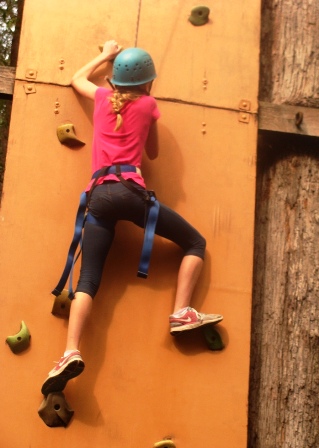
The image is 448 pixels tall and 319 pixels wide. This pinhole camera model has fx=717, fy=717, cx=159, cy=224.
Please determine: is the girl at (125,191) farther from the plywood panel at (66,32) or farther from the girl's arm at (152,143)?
the plywood panel at (66,32)

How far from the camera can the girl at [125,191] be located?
3826 mm

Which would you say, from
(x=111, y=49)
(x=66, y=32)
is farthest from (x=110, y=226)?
(x=66, y=32)

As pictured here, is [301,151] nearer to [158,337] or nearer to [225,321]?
[225,321]

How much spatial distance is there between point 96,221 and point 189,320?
0.73 meters

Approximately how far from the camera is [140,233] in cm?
411

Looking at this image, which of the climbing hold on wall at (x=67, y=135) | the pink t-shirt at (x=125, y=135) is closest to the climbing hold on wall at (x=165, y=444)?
the pink t-shirt at (x=125, y=135)

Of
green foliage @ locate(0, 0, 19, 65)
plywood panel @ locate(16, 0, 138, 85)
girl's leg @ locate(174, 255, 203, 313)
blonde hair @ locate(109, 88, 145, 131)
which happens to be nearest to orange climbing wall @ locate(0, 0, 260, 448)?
plywood panel @ locate(16, 0, 138, 85)

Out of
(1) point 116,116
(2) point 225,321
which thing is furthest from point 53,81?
(2) point 225,321

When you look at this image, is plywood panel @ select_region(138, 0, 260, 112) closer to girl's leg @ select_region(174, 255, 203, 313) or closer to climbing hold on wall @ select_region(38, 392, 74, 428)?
girl's leg @ select_region(174, 255, 203, 313)

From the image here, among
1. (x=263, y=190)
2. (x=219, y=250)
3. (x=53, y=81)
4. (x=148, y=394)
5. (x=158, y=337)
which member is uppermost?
(x=53, y=81)

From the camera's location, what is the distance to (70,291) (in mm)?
3785

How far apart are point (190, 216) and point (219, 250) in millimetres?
259

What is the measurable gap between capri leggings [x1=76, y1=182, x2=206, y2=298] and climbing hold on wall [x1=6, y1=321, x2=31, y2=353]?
1.23 feet

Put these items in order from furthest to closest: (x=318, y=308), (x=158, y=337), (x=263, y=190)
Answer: (x=263, y=190), (x=318, y=308), (x=158, y=337)
